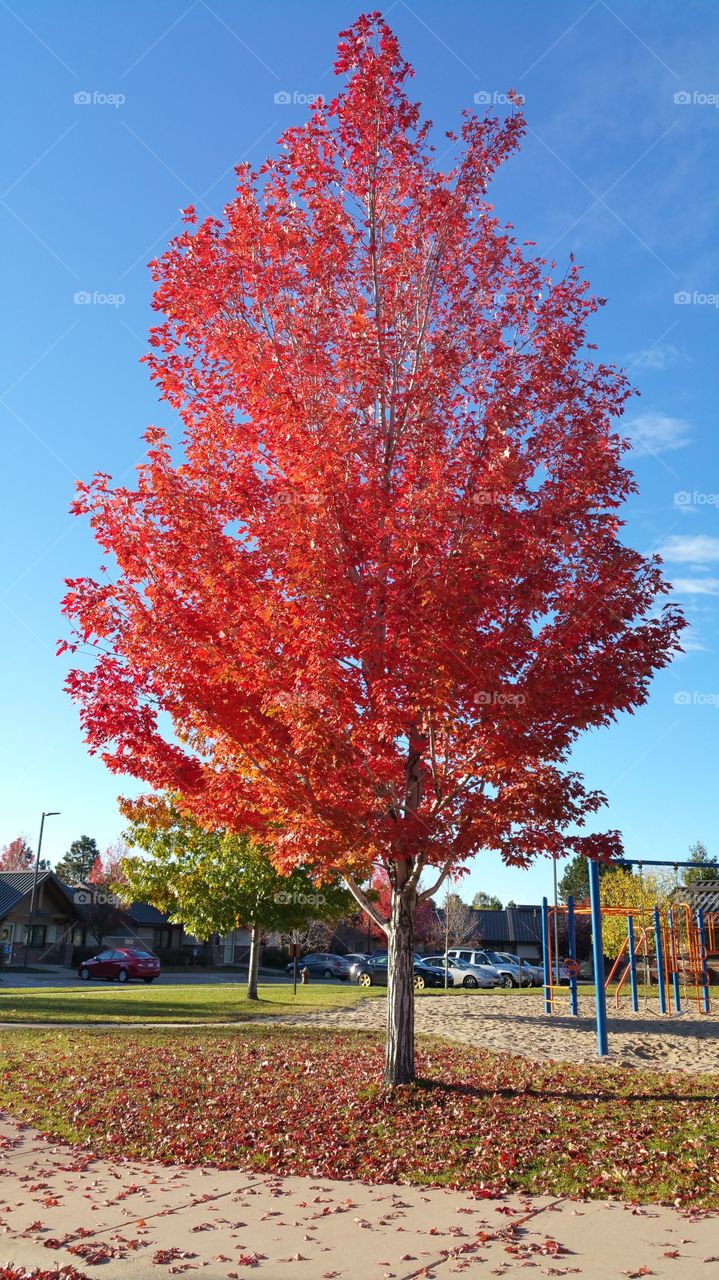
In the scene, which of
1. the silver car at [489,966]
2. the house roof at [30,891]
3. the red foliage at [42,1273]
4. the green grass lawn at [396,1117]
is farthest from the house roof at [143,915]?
the red foliage at [42,1273]

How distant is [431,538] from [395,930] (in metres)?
4.60

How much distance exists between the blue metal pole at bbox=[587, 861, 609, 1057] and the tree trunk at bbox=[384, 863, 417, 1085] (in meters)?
4.67

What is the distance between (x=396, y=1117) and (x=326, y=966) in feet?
133

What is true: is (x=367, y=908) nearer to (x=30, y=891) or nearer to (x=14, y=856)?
(x=30, y=891)

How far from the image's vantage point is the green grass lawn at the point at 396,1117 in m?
7.22

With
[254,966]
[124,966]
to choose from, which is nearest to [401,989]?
[254,966]

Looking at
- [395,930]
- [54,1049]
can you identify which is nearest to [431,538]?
[395,930]

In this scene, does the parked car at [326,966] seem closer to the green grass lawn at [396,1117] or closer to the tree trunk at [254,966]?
the tree trunk at [254,966]

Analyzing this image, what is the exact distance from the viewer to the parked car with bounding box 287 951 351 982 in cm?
4703

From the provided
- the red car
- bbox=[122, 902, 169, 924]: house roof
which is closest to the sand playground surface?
the red car

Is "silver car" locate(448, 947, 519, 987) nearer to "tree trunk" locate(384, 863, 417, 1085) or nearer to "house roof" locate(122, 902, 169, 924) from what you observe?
"house roof" locate(122, 902, 169, 924)

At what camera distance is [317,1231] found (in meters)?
5.90

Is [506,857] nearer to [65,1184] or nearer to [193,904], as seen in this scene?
[65,1184]

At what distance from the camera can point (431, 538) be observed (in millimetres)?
9188
